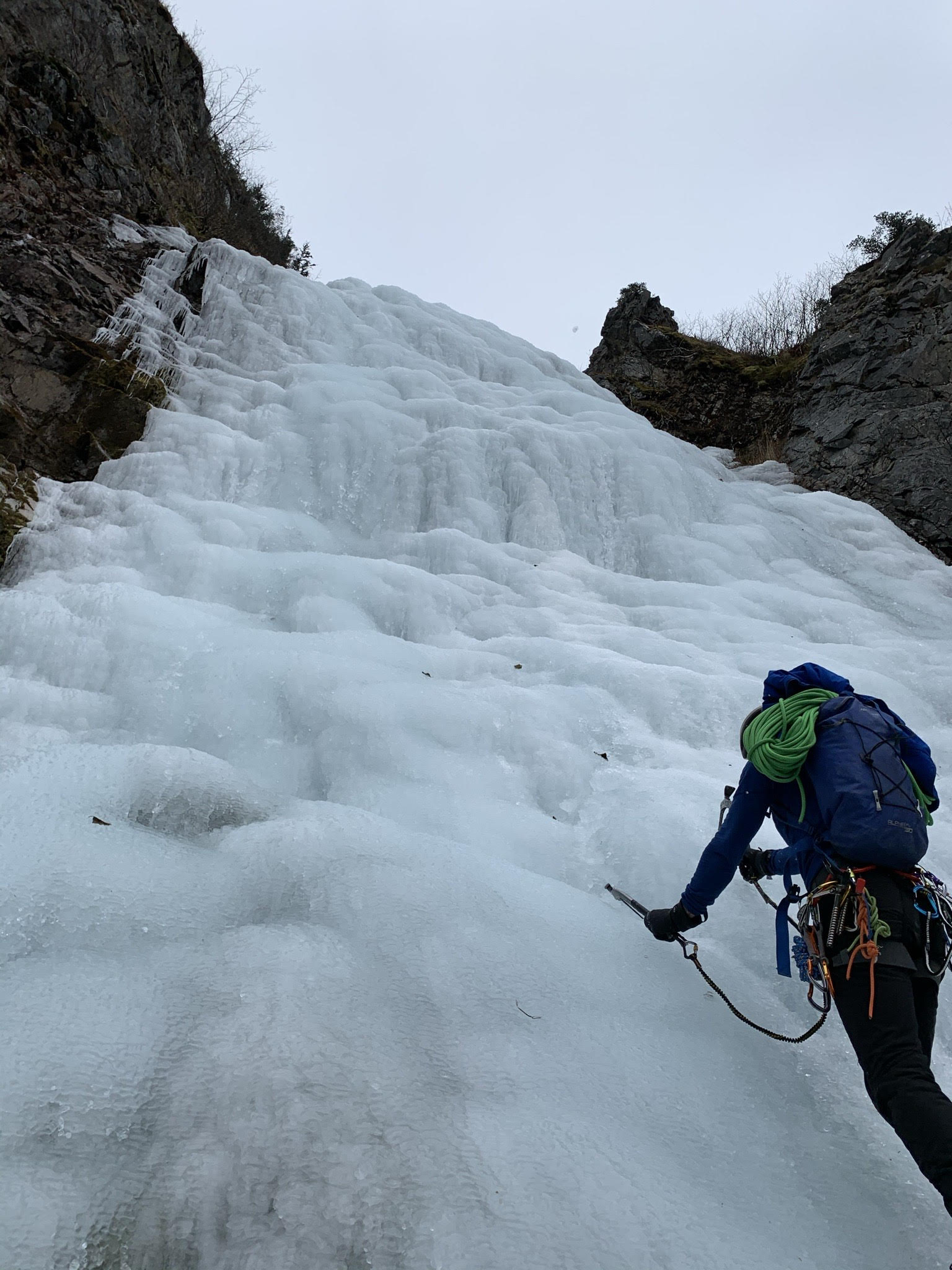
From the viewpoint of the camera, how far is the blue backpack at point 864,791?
1.71 meters

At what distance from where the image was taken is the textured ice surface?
4.78 ft

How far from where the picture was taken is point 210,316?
727cm

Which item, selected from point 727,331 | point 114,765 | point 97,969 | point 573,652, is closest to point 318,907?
point 97,969

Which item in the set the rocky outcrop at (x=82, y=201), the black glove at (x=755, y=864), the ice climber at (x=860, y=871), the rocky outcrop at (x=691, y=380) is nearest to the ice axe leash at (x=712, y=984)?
the ice climber at (x=860, y=871)

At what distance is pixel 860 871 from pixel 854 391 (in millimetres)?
7901

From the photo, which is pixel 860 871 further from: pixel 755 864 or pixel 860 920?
pixel 755 864

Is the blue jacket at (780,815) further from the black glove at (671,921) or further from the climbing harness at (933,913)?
the climbing harness at (933,913)

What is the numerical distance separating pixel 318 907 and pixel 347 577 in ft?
8.49

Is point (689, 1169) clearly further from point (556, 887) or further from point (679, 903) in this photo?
point (556, 887)

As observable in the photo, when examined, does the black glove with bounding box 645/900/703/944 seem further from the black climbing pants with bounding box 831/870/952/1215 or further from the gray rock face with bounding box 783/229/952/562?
the gray rock face with bounding box 783/229/952/562

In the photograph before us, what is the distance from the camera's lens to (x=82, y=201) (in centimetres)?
732

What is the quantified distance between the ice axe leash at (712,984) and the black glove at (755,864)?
0.86ft

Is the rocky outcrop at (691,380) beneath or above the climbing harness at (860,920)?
above

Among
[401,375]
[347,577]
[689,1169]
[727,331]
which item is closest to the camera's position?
[689,1169]
